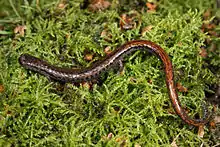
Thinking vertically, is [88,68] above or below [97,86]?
above

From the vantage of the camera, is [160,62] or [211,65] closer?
[160,62]

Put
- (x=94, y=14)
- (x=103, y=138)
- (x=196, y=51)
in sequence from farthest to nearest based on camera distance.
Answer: (x=94, y=14) < (x=196, y=51) < (x=103, y=138)

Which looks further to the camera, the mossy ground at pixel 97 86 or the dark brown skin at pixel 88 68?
the dark brown skin at pixel 88 68

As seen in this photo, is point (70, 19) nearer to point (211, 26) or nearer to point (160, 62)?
point (160, 62)

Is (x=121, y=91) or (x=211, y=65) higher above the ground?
(x=211, y=65)

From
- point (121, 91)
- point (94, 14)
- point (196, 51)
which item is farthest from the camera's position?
point (94, 14)

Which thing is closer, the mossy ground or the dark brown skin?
the mossy ground

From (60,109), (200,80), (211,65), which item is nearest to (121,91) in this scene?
(60,109)

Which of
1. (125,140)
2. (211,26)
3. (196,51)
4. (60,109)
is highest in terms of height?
(211,26)
